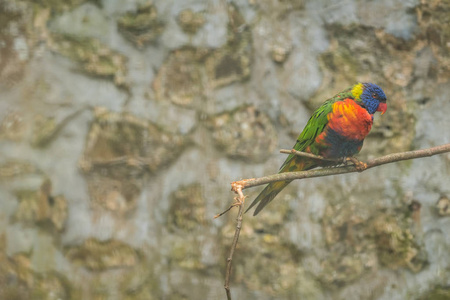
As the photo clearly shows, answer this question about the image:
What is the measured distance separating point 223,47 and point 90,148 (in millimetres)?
624

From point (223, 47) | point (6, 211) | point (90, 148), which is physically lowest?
point (6, 211)

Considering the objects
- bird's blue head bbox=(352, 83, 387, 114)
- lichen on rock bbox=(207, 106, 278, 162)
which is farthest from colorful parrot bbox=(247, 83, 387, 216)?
lichen on rock bbox=(207, 106, 278, 162)

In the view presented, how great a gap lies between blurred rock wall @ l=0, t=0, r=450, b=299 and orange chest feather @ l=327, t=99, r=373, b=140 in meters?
0.47

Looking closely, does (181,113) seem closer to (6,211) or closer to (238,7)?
(238,7)

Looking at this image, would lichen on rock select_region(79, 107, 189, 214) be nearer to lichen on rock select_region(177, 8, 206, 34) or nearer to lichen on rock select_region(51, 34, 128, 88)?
lichen on rock select_region(51, 34, 128, 88)

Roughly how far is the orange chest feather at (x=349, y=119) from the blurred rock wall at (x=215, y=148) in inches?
18.4

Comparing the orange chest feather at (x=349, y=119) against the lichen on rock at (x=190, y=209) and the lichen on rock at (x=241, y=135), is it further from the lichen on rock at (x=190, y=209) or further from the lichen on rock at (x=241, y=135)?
the lichen on rock at (x=190, y=209)

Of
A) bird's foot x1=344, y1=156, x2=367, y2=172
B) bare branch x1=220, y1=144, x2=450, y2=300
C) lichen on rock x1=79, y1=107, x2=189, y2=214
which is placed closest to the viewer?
bare branch x1=220, y1=144, x2=450, y2=300

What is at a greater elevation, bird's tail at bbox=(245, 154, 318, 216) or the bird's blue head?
the bird's blue head

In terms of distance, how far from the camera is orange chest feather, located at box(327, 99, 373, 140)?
161 centimetres

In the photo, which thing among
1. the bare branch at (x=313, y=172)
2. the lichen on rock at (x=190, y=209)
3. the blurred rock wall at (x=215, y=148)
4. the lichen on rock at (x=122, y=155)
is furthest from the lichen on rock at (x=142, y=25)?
the bare branch at (x=313, y=172)

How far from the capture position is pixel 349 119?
63.8 inches

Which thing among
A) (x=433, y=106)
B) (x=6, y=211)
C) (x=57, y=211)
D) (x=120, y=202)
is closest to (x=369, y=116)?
(x=433, y=106)

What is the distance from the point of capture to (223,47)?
2088mm
